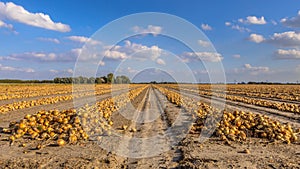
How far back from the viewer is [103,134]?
22.2 feet

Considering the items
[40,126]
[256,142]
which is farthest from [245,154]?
[40,126]

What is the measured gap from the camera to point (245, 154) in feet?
16.7

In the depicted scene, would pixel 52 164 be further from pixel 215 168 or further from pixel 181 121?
pixel 181 121

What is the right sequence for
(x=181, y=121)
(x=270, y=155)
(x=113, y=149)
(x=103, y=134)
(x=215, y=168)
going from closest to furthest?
(x=215, y=168) → (x=270, y=155) → (x=113, y=149) → (x=103, y=134) → (x=181, y=121)

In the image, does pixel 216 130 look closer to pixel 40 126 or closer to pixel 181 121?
pixel 181 121

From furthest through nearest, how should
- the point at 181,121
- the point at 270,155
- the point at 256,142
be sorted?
the point at 181,121 < the point at 256,142 < the point at 270,155

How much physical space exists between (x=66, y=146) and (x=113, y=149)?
118 cm

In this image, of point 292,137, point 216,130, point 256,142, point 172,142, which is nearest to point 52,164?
point 172,142

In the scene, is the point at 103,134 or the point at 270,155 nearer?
the point at 270,155

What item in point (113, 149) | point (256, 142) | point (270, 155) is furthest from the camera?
point (256, 142)

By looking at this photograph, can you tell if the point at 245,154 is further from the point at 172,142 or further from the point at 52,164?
the point at 52,164

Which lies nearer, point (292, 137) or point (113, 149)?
point (113, 149)

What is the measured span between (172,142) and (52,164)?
2.89 meters

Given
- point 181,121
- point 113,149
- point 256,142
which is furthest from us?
point 181,121
